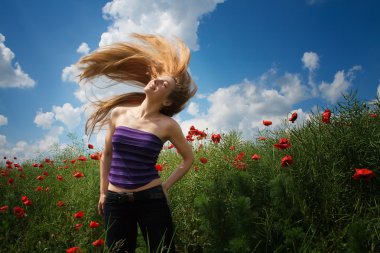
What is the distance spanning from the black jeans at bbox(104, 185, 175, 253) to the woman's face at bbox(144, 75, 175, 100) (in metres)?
0.85

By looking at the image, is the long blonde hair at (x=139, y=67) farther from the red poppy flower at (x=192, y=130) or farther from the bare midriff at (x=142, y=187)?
the red poppy flower at (x=192, y=130)

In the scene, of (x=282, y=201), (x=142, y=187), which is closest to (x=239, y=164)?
(x=282, y=201)

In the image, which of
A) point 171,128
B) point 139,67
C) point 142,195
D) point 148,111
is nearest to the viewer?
point 142,195

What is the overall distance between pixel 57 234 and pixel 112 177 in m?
1.60

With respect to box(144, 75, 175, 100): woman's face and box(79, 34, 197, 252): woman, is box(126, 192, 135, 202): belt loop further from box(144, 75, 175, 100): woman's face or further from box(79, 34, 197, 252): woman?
box(144, 75, 175, 100): woman's face

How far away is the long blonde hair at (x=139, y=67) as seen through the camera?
10.7 ft

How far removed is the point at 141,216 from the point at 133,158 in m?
0.48

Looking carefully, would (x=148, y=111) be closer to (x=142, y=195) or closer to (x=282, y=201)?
(x=142, y=195)

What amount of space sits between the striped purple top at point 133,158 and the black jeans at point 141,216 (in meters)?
0.10

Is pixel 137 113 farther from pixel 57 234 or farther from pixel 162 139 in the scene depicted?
pixel 57 234

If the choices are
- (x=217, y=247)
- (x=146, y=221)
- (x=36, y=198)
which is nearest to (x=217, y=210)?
(x=217, y=247)

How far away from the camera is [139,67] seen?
3.73 metres

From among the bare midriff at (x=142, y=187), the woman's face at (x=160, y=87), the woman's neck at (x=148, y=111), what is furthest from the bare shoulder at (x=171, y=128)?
the bare midriff at (x=142, y=187)

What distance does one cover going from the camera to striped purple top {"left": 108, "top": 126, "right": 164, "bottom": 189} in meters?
2.68
